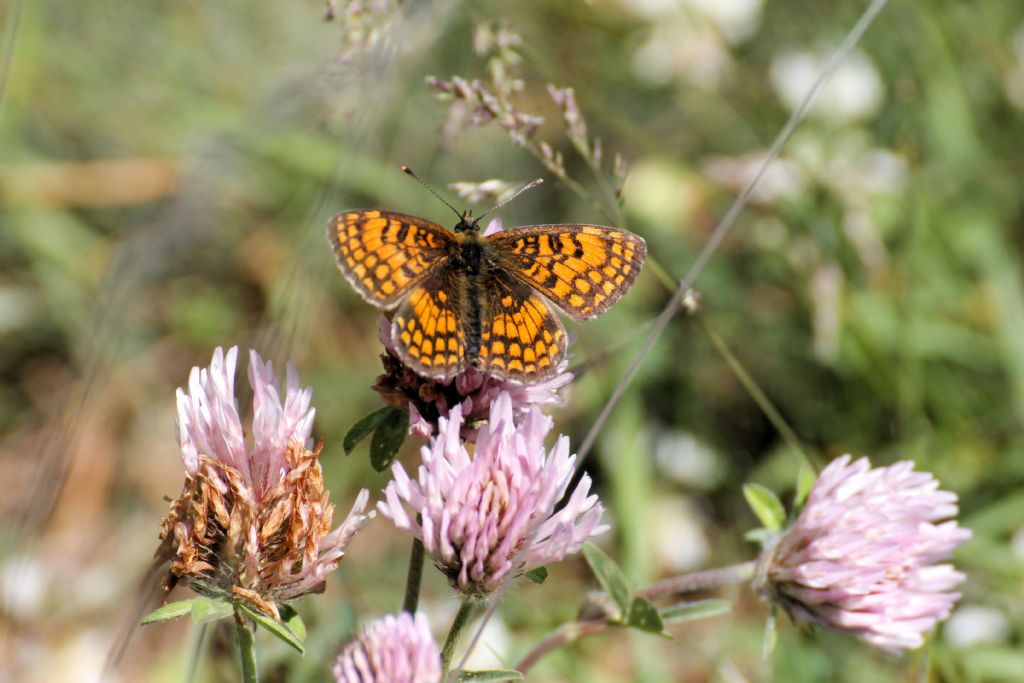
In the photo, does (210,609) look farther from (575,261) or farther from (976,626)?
(976,626)

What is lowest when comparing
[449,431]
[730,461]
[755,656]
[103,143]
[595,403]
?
[755,656]

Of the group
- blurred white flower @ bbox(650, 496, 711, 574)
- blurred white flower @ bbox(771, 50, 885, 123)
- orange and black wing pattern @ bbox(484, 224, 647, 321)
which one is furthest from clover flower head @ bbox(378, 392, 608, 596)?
blurred white flower @ bbox(771, 50, 885, 123)

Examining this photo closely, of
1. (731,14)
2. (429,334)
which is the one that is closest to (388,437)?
(429,334)

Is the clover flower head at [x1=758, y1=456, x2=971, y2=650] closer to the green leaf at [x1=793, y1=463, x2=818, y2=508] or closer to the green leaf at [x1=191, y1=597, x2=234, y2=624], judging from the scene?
the green leaf at [x1=793, y1=463, x2=818, y2=508]

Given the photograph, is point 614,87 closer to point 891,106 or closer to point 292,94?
point 891,106

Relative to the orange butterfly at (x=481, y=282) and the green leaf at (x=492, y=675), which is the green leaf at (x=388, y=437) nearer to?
the orange butterfly at (x=481, y=282)

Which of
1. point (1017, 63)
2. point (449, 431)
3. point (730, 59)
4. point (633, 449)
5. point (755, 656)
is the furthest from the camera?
point (730, 59)

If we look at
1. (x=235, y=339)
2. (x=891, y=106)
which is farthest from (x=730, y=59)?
(x=235, y=339)
